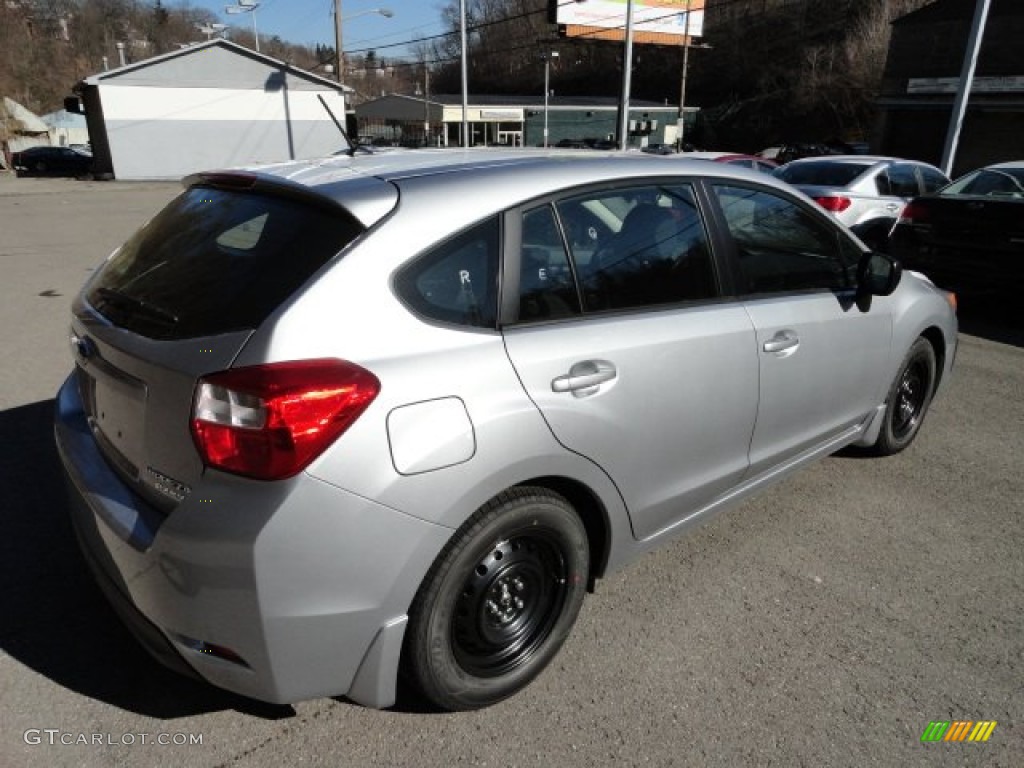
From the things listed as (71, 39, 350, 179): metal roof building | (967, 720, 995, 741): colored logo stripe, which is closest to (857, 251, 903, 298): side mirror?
(967, 720, 995, 741): colored logo stripe

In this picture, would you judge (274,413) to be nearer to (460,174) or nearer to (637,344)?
(460,174)

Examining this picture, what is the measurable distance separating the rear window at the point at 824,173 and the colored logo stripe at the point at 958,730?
28.8ft

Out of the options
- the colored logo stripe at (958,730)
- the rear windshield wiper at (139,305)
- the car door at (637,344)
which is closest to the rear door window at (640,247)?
the car door at (637,344)

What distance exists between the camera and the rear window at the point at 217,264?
6.47 ft

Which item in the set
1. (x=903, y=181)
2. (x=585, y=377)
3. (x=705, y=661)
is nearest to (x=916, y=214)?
(x=903, y=181)

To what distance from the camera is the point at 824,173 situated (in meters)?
10.2

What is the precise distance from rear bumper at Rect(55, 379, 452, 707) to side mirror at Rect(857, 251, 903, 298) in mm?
2454

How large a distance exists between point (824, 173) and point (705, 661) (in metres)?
9.26

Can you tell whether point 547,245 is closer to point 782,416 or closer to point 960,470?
point 782,416

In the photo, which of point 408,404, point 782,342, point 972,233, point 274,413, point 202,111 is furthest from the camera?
point 202,111

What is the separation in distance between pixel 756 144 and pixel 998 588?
6166 centimetres

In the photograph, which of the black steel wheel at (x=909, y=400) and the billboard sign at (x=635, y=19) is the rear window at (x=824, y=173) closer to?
the black steel wheel at (x=909, y=400)

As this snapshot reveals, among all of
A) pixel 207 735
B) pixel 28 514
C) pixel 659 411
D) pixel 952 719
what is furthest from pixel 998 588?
pixel 28 514

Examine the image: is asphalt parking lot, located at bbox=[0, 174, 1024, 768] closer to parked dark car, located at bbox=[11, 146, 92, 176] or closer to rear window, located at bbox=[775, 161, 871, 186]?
rear window, located at bbox=[775, 161, 871, 186]
